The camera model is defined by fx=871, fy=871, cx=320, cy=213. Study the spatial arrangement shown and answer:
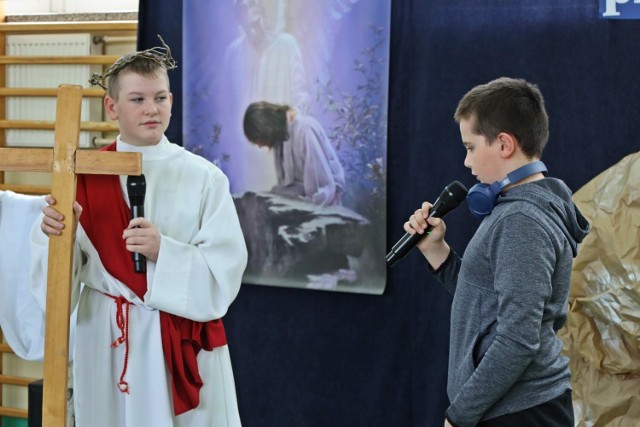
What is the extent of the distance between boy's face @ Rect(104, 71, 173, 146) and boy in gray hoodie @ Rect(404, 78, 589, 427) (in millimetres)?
817

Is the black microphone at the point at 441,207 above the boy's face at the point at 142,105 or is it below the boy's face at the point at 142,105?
below

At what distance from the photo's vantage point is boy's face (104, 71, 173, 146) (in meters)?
2.17

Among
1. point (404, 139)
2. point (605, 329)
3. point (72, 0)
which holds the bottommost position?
point (605, 329)

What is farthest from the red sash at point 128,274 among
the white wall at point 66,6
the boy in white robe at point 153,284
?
the white wall at point 66,6

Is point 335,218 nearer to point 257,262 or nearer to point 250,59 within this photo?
point 257,262

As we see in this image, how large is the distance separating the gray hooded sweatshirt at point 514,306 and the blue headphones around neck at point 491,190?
2 centimetres

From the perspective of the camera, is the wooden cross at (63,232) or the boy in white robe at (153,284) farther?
the boy in white robe at (153,284)

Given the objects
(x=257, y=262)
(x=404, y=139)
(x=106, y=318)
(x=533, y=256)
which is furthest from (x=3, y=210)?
(x=533, y=256)

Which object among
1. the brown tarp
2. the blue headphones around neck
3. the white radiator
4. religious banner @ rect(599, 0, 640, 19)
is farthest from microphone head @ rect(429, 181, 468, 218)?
the white radiator

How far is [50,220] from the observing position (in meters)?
2.02

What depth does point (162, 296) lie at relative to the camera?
2.10m

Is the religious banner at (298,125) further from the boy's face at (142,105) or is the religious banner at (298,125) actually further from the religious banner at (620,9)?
the boy's face at (142,105)

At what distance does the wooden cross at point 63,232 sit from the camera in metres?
2.02

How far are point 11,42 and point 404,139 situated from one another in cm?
191
